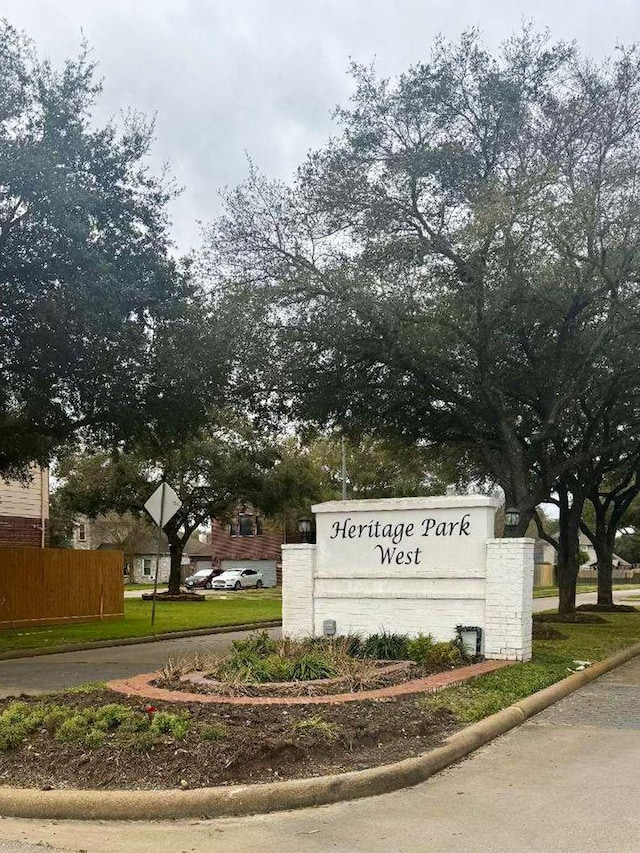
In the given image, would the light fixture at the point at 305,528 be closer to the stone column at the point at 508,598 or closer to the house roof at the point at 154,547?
the stone column at the point at 508,598

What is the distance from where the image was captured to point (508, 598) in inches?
508

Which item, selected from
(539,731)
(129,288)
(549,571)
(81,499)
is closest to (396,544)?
(539,731)

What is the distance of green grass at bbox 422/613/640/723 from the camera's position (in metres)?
9.36

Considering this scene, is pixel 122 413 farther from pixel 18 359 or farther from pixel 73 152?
pixel 73 152

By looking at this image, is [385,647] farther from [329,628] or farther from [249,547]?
[249,547]

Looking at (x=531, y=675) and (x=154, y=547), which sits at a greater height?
(x=531, y=675)

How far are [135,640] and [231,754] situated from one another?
13013mm

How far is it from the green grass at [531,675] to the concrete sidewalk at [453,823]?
1.47 meters

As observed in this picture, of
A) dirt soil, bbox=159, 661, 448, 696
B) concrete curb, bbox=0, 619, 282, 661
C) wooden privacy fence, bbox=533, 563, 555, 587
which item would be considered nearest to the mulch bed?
dirt soil, bbox=159, 661, 448, 696

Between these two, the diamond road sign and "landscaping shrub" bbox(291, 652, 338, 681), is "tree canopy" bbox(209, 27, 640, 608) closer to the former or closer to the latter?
the diamond road sign

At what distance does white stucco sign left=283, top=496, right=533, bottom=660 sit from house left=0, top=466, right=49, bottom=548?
16251 millimetres

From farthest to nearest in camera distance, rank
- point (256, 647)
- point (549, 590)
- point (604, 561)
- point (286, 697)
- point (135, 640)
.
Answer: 1. point (549, 590)
2. point (604, 561)
3. point (135, 640)
4. point (256, 647)
5. point (286, 697)

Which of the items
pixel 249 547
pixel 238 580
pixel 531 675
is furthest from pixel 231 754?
pixel 249 547

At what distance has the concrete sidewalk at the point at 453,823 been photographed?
5582 mm
